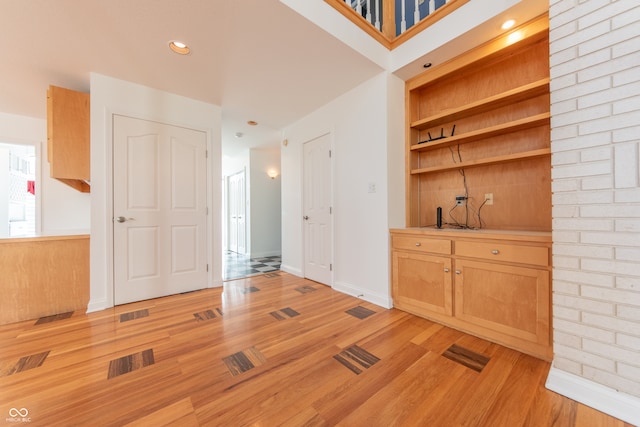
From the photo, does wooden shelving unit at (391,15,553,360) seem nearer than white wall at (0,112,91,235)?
Yes

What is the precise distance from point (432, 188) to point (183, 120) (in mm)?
3039

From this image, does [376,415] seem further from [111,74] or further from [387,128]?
[111,74]

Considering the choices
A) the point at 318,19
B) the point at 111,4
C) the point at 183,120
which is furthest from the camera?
the point at 183,120

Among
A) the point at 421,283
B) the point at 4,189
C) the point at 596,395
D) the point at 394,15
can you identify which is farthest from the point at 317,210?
the point at 4,189

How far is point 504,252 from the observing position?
5.60 feet

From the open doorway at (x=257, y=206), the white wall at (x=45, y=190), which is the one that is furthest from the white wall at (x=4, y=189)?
the open doorway at (x=257, y=206)

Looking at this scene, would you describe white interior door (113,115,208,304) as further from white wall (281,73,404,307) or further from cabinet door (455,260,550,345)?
cabinet door (455,260,550,345)

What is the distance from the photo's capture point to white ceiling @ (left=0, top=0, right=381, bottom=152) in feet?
5.51

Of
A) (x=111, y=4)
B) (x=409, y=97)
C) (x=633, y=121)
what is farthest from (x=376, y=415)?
(x=111, y=4)

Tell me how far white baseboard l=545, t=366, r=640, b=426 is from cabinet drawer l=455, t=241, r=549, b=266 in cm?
63

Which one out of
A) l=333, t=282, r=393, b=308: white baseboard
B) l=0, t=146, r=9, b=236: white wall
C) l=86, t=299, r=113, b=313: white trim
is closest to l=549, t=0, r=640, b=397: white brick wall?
l=333, t=282, r=393, b=308: white baseboard

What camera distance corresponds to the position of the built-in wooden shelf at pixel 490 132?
1.80m

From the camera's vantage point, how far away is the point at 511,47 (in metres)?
1.99

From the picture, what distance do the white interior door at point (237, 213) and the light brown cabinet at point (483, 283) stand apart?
4121mm
